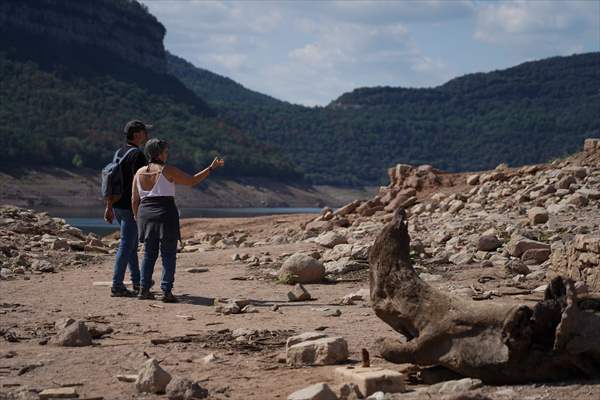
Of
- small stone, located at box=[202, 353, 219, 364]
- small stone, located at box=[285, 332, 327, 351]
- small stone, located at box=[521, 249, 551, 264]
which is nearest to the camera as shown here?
small stone, located at box=[202, 353, 219, 364]

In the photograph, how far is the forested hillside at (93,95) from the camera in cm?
7144

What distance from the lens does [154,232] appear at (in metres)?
8.79

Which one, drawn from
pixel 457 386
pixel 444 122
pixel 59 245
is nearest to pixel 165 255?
pixel 457 386

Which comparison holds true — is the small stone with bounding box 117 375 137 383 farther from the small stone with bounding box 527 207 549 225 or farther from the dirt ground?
the small stone with bounding box 527 207 549 225

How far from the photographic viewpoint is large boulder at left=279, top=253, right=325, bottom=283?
34.0 ft

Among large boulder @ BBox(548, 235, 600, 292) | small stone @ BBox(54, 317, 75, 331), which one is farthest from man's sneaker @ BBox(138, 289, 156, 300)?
large boulder @ BBox(548, 235, 600, 292)

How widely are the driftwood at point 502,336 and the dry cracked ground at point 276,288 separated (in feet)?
0.34

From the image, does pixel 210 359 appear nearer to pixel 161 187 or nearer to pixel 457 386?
pixel 457 386

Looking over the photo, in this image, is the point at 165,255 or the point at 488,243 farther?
the point at 488,243

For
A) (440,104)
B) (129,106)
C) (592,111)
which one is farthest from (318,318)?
(440,104)

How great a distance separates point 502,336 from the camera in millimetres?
5035

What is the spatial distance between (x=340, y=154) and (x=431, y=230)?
Answer: 353 feet

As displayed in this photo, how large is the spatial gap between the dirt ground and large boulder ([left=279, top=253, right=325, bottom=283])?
6.3 inches

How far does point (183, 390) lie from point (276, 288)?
16.5 feet
